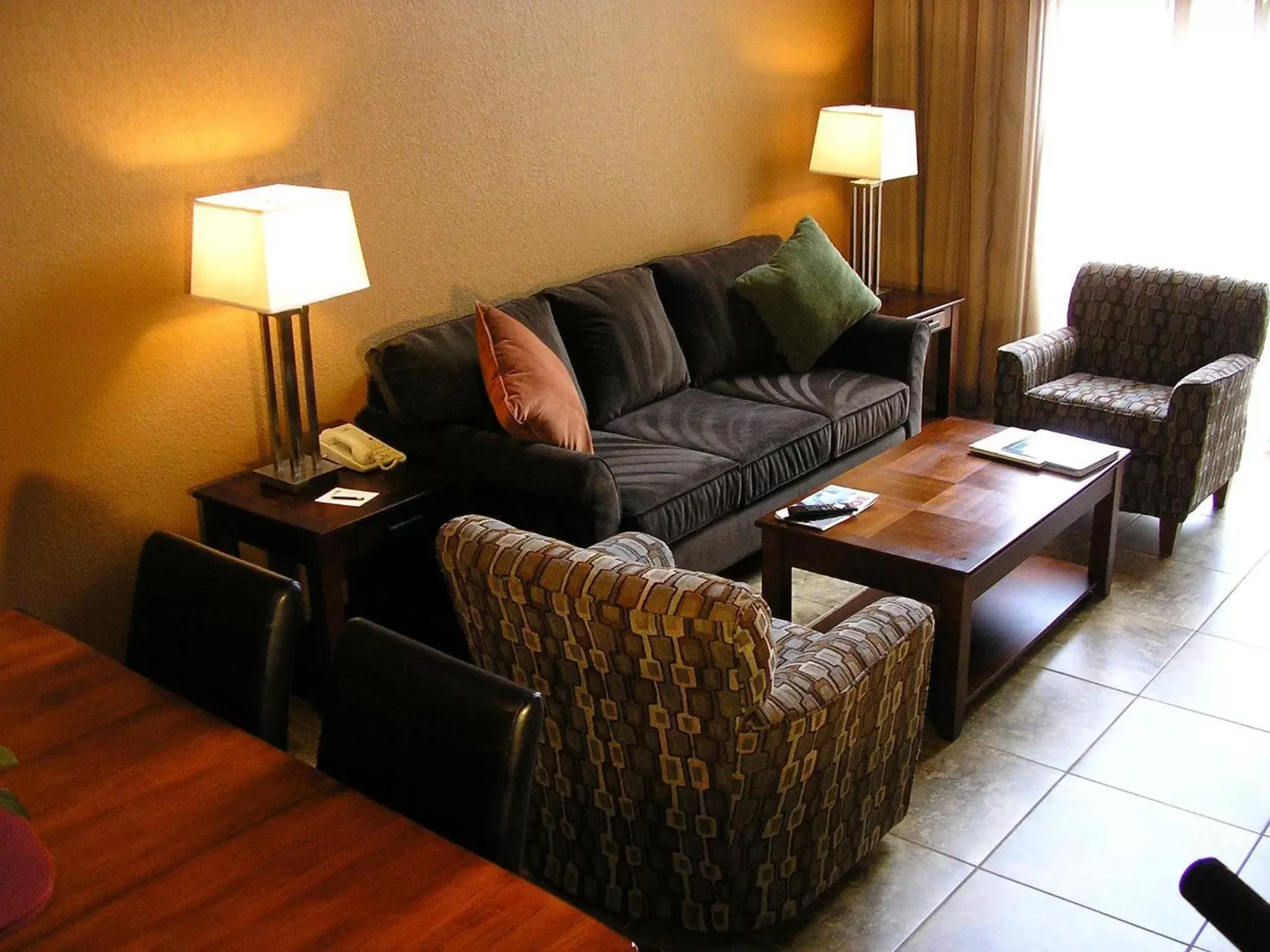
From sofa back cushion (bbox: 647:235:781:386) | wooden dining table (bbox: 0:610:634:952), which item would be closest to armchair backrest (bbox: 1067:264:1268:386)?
sofa back cushion (bbox: 647:235:781:386)

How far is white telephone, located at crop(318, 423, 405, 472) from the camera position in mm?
3840

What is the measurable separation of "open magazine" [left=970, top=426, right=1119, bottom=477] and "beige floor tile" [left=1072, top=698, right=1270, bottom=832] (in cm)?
76

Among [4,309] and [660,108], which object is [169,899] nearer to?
[4,309]

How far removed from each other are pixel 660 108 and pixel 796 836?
326 cm

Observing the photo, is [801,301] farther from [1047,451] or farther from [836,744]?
[836,744]

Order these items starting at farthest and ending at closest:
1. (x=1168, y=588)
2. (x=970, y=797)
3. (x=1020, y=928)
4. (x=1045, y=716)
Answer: (x=1168, y=588), (x=1045, y=716), (x=970, y=797), (x=1020, y=928)

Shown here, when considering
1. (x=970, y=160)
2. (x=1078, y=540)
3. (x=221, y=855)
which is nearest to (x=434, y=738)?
(x=221, y=855)

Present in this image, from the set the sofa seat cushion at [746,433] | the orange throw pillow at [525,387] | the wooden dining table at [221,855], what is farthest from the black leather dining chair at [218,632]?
the sofa seat cushion at [746,433]

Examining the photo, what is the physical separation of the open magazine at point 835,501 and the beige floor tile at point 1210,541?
4.42 feet

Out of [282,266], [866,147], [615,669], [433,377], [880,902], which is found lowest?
[880,902]

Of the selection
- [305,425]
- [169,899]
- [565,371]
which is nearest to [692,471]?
[565,371]

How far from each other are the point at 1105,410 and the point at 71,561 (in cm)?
342

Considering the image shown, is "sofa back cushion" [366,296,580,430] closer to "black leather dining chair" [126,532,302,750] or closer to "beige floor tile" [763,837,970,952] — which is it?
"black leather dining chair" [126,532,302,750]

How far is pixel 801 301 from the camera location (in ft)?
16.7
